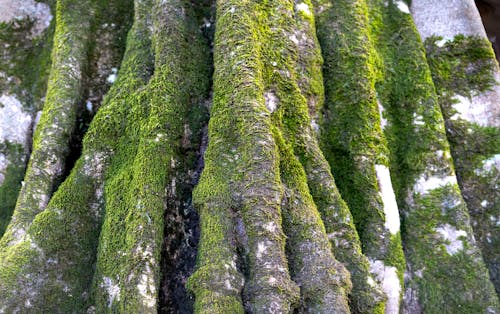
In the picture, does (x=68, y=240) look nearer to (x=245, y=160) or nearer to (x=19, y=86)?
(x=245, y=160)

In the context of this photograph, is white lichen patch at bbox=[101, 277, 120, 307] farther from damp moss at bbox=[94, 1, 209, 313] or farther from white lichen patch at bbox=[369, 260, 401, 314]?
white lichen patch at bbox=[369, 260, 401, 314]

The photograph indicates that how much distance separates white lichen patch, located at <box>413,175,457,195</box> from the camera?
4008mm

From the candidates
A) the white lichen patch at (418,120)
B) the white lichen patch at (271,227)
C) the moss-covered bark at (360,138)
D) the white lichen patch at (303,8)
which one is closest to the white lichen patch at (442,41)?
the moss-covered bark at (360,138)

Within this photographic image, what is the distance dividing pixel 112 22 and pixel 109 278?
2497 millimetres

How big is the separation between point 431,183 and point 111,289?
2.66 m

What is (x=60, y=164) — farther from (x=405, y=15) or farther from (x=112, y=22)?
(x=405, y=15)

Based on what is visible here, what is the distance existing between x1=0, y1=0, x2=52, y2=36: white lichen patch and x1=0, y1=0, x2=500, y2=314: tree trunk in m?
0.02

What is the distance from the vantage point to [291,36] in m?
3.95

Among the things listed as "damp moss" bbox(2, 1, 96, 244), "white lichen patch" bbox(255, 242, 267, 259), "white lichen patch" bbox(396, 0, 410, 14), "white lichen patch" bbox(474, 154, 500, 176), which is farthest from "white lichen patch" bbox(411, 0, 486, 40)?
"damp moss" bbox(2, 1, 96, 244)

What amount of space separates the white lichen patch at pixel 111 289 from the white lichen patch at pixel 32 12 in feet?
9.64

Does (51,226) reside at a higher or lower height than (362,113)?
lower

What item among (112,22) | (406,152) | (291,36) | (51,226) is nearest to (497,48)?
(406,152)

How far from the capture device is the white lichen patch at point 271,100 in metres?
3.52

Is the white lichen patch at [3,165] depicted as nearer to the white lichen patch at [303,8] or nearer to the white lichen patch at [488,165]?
the white lichen patch at [303,8]
